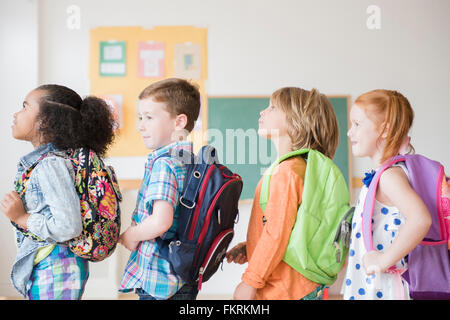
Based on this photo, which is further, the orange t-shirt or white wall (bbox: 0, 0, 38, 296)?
white wall (bbox: 0, 0, 38, 296)

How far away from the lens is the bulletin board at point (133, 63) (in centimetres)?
219

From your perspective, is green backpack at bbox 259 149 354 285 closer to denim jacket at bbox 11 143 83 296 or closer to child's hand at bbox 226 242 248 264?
child's hand at bbox 226 242 248 264

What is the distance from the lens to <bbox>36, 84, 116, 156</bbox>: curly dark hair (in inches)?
37.9

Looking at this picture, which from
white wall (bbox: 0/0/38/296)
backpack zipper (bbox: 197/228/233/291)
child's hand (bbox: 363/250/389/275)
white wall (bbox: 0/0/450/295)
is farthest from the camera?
white wall (bbox: 0/0/450/295)

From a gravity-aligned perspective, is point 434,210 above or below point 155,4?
below

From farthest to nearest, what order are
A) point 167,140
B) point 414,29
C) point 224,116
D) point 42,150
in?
point 224,116 → point 414,29 → point 167,140 → point 42,150

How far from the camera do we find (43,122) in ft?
3.16

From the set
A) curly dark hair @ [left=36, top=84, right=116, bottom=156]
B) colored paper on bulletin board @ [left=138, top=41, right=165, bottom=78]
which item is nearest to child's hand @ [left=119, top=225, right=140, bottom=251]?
curly dark hair @ [left=36, top=84, right=116, bottom=156]

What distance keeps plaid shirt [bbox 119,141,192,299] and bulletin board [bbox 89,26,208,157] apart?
47.8 inches

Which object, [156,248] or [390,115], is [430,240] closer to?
[390,115]

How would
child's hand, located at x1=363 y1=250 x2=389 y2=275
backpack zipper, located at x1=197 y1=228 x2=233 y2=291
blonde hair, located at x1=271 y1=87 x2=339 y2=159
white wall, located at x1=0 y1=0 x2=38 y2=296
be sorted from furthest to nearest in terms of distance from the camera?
white wall, located at x1=0 y1=0 x2=38 y2=296 → blonde hair, located at x1=271 y1=87 x2=339 y2=159 → backpack zipper, located at x1=197 y1=228 x2=233 y2=291 → child's hand, located at x1=363 y1=250 x2=389 y2=275

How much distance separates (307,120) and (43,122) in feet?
2.19
